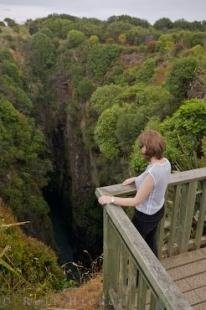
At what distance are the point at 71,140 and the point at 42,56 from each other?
9551mm

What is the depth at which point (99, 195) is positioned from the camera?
3.63m

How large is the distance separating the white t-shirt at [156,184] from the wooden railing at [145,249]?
18cm

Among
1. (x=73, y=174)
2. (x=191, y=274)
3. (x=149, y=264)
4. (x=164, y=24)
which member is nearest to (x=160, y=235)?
(x=191, y=274)

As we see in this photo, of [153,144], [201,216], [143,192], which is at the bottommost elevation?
[201,216]

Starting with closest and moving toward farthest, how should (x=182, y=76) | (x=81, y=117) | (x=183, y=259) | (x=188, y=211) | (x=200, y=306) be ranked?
(x=200, y=306)
(x=188, y=211)
(x=183, y=259)
(x=182, y=76)
(x=81, y=117)

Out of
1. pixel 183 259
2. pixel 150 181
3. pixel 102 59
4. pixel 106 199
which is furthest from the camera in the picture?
pixel 102 59

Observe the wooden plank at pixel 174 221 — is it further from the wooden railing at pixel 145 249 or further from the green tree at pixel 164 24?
the green tree at pixel 164 24

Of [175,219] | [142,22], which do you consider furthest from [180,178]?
[142,22]

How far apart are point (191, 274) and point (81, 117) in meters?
25.9

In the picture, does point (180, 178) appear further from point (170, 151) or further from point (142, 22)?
point (142, 22)

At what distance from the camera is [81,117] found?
97.2ft

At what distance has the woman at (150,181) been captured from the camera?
3379 millimetres

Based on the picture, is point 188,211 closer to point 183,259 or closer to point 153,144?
point 183,259

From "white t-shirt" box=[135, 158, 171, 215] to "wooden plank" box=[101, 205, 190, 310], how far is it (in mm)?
307
